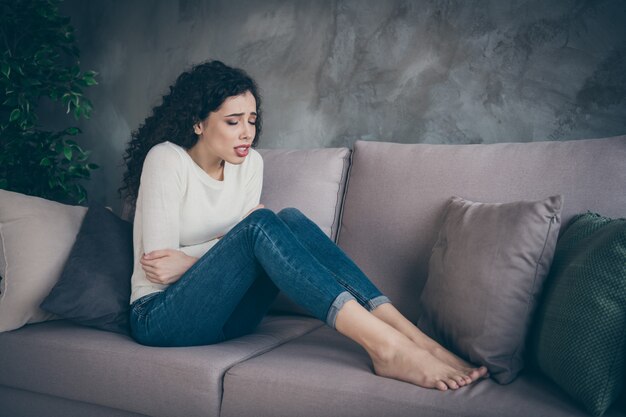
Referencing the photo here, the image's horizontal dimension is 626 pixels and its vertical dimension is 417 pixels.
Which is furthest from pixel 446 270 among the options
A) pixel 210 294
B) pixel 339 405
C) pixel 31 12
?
pixel 31 12

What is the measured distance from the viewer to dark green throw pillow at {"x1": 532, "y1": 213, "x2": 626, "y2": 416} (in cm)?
85

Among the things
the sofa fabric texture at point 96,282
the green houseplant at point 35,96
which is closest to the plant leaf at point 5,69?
the green houseplant at point 35,96

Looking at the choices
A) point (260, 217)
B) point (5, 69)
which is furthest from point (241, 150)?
point (5, 69)

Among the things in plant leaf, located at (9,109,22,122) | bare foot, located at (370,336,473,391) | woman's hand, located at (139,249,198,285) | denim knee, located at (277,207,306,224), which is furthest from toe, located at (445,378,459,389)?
plant leaf, located at (9,109,22,122)

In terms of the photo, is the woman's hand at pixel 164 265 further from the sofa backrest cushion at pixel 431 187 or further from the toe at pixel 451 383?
the toe at pixel 451 383

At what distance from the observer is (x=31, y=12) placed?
2316mm

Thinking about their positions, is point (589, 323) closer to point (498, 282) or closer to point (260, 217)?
point (498, 282)

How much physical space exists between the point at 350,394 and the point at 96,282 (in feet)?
2.64

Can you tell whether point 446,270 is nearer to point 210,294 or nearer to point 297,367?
point 297,367

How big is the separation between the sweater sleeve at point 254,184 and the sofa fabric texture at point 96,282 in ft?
→ 1.34

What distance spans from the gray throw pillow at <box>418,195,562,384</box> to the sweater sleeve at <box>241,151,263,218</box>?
74cm

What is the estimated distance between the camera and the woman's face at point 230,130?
5.02 feet

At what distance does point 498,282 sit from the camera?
1.07 m

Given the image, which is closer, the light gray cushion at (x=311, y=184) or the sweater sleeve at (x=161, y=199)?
the sweater sleeve at (x=161, y=199)
